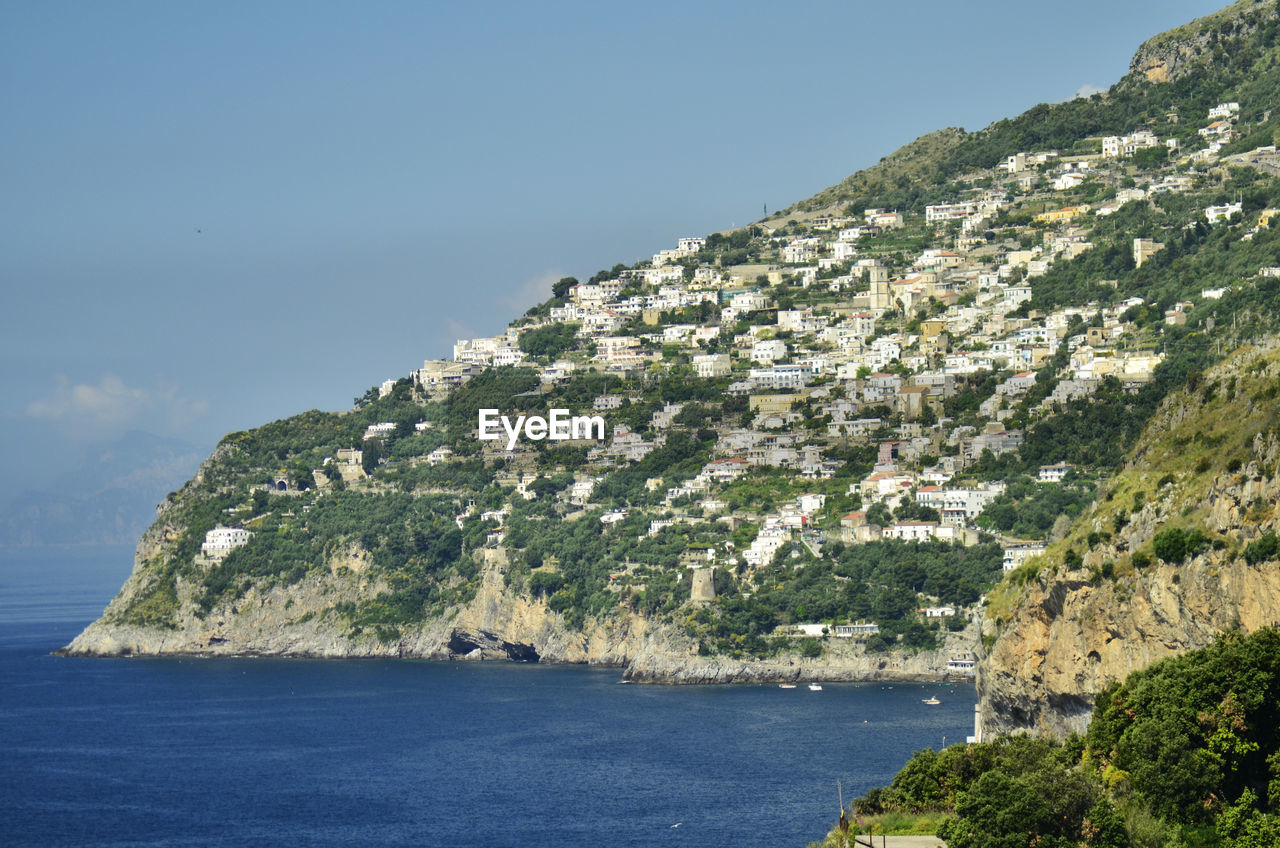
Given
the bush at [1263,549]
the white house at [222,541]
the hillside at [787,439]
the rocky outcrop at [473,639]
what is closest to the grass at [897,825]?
the bush at [1263,549]

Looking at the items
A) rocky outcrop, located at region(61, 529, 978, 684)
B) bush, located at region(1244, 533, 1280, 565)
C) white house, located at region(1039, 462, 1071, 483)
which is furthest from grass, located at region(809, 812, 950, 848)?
white house, located at region(1039, 462, 1071, 483)

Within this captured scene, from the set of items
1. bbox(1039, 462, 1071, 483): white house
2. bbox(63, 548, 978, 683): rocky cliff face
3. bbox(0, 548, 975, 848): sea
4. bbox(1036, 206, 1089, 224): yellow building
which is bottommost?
bbox(0, 548, 975, 848): sea

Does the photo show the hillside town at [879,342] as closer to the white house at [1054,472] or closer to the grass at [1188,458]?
the white house at [1054,472]

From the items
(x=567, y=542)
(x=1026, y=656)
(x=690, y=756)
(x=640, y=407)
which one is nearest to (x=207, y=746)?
(x=690, y=756)

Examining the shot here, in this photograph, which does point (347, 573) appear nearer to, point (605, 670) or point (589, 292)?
point (605, 670)

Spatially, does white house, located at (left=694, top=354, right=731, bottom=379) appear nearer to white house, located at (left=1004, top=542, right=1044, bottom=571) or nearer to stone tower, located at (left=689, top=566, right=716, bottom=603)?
stone tower, located at (left=689, top=566, right=716, bottom=603)
